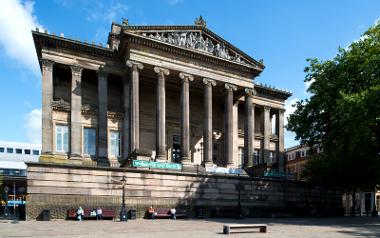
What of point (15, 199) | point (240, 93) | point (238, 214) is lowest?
point (15, 199)

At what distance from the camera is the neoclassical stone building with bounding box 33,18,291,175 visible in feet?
122

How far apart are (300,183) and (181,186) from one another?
16308 millimetres

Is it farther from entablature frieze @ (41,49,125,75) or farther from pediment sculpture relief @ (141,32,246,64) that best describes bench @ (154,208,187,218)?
pediment sculpture relief @ (141,32,246,64)

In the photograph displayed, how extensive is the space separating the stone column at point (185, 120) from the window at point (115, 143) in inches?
275

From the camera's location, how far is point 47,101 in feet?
120

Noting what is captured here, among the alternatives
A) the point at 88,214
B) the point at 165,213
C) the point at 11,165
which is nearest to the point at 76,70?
the point at 88,214

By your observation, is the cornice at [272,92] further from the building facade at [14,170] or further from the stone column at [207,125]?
the building facade at [14,170]

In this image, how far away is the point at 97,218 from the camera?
30281mm

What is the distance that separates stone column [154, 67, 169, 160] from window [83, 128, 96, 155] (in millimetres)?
6943

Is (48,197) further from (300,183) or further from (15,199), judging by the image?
(15,199)

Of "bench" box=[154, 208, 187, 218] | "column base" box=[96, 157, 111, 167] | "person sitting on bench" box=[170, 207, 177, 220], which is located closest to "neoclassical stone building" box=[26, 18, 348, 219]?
"column base" box=[96, 157, 111, 167]

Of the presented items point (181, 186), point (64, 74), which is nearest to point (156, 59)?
point (64, 74)

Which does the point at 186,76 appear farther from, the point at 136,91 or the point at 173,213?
the point at 173,213

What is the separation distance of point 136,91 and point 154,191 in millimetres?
9453
